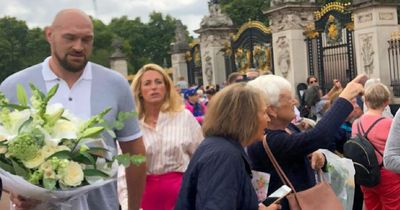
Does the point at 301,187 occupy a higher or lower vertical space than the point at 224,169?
lower

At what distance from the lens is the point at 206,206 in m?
2.82

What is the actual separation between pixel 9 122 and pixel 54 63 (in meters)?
0.90

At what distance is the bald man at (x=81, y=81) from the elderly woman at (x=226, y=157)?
486 mm

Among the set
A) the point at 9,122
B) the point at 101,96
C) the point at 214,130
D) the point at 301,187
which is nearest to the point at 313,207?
the point at 301,187

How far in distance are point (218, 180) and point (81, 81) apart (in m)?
1.01

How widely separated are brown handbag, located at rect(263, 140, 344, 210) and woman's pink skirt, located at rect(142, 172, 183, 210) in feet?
4.19

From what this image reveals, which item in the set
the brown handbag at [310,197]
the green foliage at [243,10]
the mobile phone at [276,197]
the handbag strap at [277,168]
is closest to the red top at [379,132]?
the brown handbag at [310,197]

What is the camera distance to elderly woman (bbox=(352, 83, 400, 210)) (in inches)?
214

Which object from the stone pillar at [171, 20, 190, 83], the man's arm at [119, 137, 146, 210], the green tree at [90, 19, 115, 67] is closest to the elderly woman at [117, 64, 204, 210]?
the man's arm at [119, 137, 146, 210]

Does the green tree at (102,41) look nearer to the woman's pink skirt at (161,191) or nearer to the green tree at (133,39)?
the green tree at (133,39)

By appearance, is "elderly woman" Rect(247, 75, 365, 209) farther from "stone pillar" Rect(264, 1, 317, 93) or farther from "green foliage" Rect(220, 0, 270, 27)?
"green foliage" Rect(220, 0, 270, 27)

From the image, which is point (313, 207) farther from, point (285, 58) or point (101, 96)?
point (285, 58)

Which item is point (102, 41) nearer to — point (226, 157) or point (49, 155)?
point (226, 157)

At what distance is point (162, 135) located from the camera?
480cm
